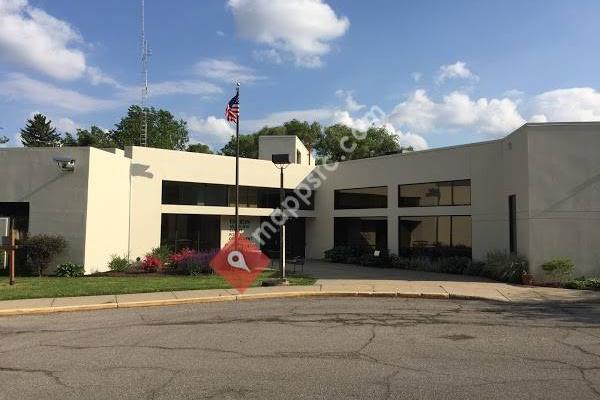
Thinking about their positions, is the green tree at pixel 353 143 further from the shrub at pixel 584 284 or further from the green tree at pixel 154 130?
the shrub at pixel 584 284

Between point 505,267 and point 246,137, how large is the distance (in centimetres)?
4992

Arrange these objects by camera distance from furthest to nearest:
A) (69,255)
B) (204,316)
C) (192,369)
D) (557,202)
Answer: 1. (69,255)
2. (557,202)
3. (204,316)
4. (192,369)

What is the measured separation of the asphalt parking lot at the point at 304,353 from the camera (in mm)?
6391

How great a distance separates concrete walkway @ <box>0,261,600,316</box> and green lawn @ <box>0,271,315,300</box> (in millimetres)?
587

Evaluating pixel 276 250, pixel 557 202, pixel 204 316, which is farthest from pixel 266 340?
pixel 276 250

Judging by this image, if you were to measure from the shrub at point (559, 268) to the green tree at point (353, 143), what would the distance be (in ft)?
131

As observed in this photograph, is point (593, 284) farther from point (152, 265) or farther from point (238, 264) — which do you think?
point (152, 265)

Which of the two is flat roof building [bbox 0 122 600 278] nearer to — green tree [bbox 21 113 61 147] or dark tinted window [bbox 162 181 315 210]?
dark tinted window [bbox 162 181 315 210]

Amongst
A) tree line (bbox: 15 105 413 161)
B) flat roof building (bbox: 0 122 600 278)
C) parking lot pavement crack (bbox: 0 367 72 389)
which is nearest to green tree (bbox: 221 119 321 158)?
tree line (bbox: 15 105 413 161)

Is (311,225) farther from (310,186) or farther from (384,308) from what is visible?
(384,308)

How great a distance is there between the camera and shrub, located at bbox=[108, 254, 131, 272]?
2186 cm

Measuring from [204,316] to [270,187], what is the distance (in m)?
16.7

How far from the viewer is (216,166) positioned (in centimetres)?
2656

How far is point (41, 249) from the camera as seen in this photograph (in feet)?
63.7
